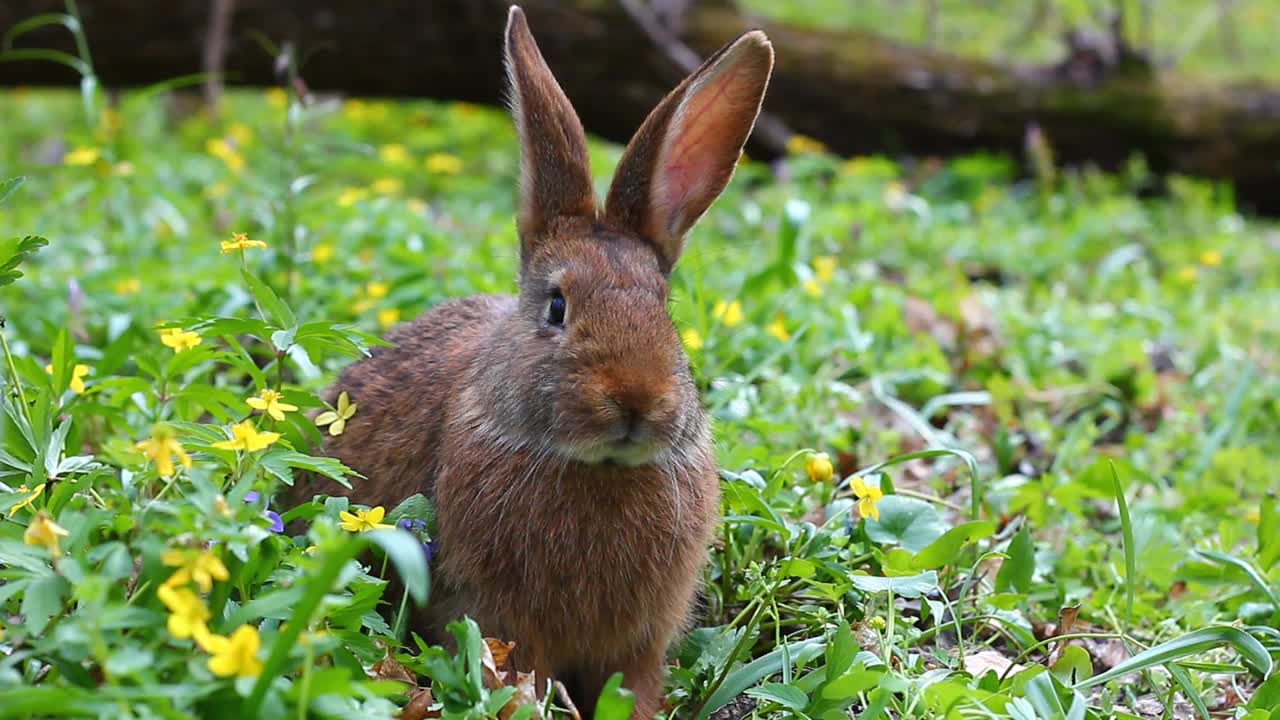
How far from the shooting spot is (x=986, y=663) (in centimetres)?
338

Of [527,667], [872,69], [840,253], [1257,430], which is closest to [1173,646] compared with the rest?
[527,667]

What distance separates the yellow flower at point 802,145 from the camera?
27.4 feet

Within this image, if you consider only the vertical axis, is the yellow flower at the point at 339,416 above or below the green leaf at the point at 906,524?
above

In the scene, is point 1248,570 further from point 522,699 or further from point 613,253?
point 522,699

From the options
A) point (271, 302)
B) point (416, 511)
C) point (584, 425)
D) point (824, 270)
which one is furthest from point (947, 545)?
point (824, 270)

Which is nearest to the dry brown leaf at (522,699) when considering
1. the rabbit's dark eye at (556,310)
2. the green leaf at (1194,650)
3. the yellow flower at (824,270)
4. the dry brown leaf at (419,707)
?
the dry brown leaf at (419,707)

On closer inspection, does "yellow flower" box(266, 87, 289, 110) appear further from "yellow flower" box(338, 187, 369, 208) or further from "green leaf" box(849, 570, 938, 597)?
"green leaf" box(849, 570, 938, 597)

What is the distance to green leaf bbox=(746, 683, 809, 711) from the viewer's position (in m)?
2.89

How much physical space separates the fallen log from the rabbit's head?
5.02 meters

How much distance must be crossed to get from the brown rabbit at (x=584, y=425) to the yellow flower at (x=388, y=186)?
3.95 m

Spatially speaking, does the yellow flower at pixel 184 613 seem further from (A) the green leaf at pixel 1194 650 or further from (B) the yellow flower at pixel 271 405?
(A) the green leaf at pixel 1194 650

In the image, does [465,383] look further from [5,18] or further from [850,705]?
[5,18]

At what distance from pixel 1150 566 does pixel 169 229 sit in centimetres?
487

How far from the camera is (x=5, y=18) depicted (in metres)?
7.53
